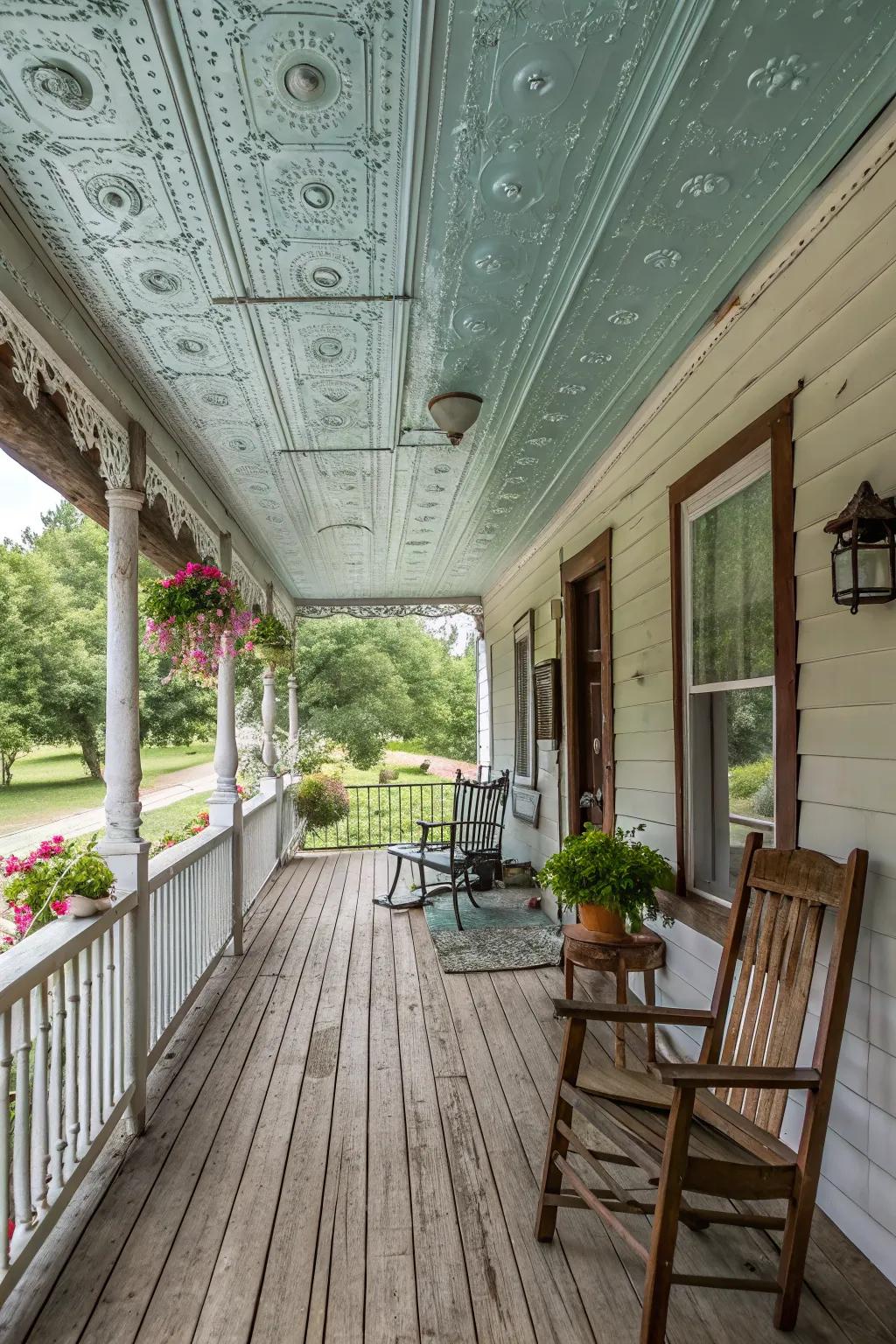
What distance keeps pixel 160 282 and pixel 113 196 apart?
1.43 ft

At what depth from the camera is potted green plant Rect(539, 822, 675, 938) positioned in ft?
10.7

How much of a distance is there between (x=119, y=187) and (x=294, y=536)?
4.08m

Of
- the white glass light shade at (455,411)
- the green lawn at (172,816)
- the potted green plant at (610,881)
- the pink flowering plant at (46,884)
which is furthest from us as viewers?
the green lawn at (172,816)

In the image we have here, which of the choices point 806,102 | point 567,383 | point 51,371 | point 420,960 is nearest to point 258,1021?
point 420,960

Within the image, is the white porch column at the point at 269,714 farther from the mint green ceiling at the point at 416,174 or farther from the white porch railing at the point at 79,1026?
the mint green ceiling at the point at 416,174

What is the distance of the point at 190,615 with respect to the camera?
369cm

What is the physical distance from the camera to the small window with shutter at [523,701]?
6.79m

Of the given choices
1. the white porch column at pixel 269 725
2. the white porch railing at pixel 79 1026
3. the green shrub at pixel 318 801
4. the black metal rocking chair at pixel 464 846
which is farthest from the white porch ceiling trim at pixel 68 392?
the green shrub at pixel 318 801

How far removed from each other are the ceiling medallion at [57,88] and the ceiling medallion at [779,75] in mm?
1437

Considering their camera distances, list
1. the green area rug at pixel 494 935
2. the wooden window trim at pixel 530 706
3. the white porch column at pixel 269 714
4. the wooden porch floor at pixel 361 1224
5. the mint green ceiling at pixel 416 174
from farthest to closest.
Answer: the white porch column at pixel 269 714 < the wooden window trim at pixel 530 706 < the green area rug at pixel 494 935 < the wooden porch floor at pixel 361 1224 < the mint green ceiling at pixel 416 174

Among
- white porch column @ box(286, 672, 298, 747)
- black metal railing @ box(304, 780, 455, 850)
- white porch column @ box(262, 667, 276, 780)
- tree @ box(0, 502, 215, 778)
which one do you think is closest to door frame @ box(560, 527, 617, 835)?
white porch column @ box(262, 667, 276, 780)

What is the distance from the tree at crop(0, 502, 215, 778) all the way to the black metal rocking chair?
262 inches

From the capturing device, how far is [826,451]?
226 centimetres

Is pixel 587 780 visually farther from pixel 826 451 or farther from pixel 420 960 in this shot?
pixel 826 451
